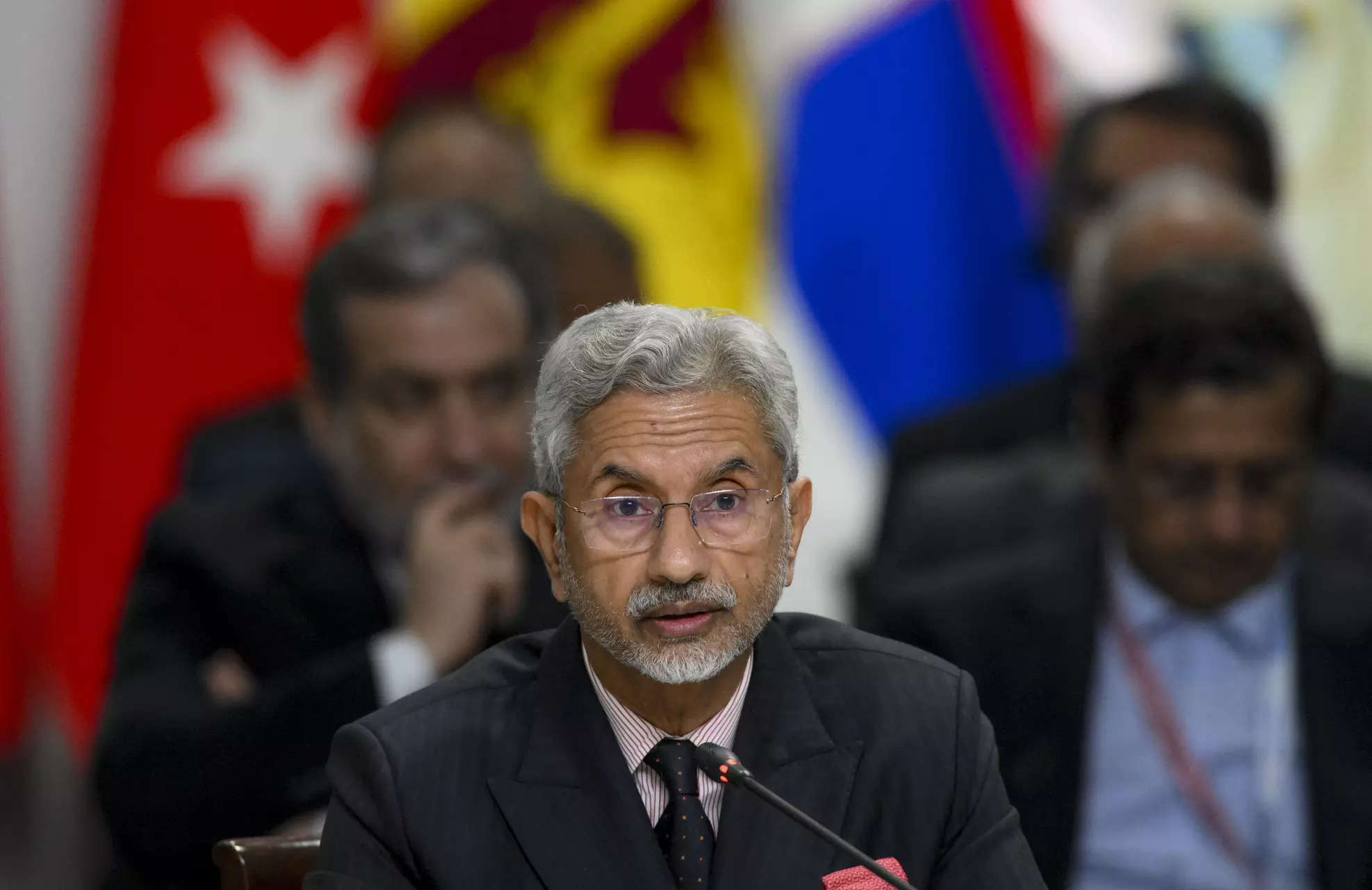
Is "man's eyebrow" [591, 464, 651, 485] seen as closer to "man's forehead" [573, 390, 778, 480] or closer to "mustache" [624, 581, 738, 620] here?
"man's forehead" [573, 390, 778, 480]

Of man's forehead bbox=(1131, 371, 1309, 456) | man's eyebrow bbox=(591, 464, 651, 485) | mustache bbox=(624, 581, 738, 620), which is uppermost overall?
man's eyebrow bbox=(591, 464, 651, 485)

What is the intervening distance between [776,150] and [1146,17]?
121cm

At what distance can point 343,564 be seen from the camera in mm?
3660

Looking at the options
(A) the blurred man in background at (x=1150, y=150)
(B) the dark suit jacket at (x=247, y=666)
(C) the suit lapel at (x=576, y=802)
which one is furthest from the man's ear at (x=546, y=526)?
(A) the blurred man in background at (x=1150, y=150)

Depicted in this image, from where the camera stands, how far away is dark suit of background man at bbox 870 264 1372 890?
3303mm

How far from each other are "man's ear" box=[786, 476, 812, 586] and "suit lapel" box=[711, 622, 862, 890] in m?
0.11

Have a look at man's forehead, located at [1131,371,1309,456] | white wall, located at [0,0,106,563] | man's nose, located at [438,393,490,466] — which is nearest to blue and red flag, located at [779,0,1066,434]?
white wall, located at [0,0,106,563]

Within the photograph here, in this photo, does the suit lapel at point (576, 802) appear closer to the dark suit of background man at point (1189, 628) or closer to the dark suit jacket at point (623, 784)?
the dark suit jacket at point (623, 784)

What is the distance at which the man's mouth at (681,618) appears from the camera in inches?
84.4

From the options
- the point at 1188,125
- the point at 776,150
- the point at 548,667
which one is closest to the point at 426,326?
the point at 548,667

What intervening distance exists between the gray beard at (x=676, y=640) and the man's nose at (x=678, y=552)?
0.01m

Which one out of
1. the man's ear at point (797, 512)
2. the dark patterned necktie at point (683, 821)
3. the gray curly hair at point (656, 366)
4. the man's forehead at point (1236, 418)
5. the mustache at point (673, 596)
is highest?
the gray curly hair at point (656, 366)

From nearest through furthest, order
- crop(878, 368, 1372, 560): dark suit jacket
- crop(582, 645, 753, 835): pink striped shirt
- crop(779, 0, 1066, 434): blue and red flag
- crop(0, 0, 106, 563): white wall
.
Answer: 1. crop(582, 645, 753, 835): pink striped shirt
2. crop(878, 368, 1372, 560): dark suit jacket
3. crop(0, 0, 106, 563): white wall
4. crop(779, 0, 1066, 434): blue and red flag

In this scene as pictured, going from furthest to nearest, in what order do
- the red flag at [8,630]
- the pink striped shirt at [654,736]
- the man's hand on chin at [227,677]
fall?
the red flag at [8,630] → the man's hand on chin at [227,677] → the pink striped shirt at [654,736]
